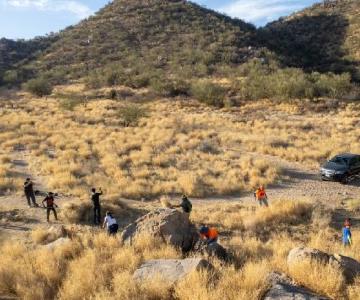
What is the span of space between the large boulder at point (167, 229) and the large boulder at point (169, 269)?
8.28 feet

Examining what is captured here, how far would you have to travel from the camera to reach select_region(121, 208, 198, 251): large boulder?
1214cm

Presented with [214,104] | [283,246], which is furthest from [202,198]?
[214,104]

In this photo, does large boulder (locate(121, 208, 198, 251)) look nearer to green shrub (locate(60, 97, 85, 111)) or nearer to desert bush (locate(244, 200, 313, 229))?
desert bush (locate(244, 200, 313, 229))

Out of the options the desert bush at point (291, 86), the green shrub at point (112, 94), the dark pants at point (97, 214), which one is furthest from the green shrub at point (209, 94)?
the dark pants at point (97, 214)

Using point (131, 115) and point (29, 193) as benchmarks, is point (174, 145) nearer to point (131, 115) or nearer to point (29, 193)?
point (131, 115)

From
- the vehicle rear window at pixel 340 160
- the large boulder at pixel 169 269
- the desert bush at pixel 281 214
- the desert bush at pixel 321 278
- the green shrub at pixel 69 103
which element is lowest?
the desert bush at pixel 281 214

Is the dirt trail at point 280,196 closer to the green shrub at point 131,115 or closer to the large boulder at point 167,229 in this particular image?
the large boulder at point 167,229

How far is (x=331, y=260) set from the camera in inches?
372

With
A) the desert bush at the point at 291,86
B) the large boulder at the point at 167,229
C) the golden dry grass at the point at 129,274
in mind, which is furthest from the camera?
the desert bush at the point at 291,86

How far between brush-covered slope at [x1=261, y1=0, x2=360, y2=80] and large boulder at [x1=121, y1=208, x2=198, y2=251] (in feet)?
213

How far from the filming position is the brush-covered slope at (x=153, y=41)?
80.9 m

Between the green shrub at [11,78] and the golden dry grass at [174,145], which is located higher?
the green shrub at [11,78]

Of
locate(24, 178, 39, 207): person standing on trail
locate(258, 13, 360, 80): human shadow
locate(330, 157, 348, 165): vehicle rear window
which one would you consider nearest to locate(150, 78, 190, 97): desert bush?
locate(258, 13, 360, 80): human shadow

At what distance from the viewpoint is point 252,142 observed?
34.6 metres
